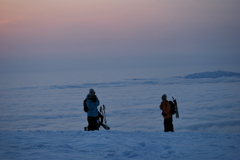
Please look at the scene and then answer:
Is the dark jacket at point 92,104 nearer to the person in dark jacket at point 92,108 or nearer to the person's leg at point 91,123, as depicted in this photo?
the person in dark jacket at point 92,108

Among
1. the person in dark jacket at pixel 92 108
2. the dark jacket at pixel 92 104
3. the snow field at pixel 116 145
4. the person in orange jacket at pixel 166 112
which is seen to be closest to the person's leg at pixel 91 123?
the person in dark jacket at pixel 92 108

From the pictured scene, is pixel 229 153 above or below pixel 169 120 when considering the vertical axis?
below

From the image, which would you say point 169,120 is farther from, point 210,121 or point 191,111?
point 191,111

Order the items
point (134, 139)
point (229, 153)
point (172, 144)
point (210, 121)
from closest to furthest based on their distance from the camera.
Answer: point (229, 153) < point (172, 144) < point (134, 139) < point (210, 121)

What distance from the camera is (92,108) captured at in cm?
819

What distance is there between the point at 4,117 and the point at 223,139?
47.0 feet

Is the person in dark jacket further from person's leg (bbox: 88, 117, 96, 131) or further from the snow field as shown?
the snow field

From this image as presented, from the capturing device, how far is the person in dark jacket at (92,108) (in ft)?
26.5

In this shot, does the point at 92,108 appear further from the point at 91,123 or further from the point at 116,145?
the point at 116,145

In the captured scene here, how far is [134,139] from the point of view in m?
6.84

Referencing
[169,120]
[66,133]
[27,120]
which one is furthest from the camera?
→ [27,120]

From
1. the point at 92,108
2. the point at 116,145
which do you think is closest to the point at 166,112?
the point at 92,108

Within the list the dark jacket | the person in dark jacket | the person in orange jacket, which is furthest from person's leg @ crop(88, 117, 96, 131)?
the person in orange jacket

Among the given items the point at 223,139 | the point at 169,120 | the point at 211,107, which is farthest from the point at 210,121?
the point at 223,139
